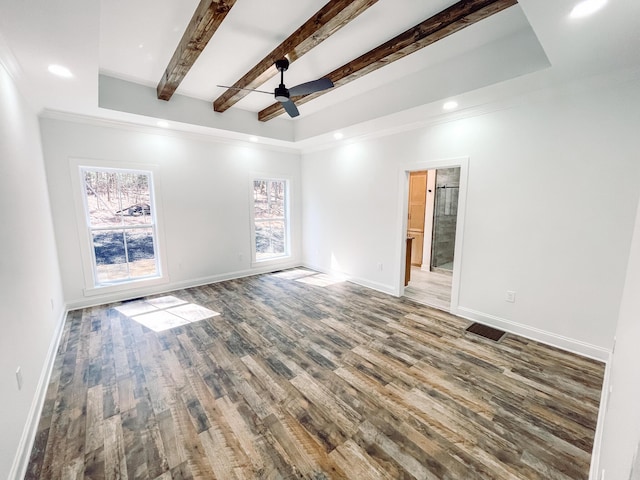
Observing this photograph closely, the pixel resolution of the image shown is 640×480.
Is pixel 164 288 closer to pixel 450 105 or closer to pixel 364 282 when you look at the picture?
pixel 364 282

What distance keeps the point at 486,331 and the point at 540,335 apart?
51 centimetres

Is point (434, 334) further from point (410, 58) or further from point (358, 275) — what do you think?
point (410, 58)

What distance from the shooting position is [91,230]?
3871 millimetres

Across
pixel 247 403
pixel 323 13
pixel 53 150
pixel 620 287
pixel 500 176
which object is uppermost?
pixel 323 13

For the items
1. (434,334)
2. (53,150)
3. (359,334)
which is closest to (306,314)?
(359,334)

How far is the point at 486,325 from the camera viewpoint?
330 centimetres

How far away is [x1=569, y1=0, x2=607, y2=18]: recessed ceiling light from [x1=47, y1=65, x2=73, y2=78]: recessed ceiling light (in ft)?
12.2

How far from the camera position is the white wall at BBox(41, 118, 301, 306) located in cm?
360

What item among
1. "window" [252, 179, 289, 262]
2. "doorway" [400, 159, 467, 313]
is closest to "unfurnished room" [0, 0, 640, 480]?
"window" [252, 179, 289, 262]

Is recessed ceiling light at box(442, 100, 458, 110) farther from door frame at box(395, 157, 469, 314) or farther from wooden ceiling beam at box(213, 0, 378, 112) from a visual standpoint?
wooden ceiling beam at box(213, 0, 378, 112)

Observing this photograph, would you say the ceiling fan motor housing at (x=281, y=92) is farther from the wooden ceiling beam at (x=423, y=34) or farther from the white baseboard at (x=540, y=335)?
the white baseboard at (x=540, y=335)

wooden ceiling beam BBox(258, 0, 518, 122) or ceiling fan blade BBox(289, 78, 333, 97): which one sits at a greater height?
wooden ceiling beam BBox(258, 0, 518, 122)

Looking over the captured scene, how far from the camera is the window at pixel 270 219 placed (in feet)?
18.3

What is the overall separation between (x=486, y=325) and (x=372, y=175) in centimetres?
272
